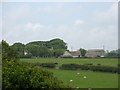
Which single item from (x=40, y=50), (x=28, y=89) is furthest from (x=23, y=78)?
(x=40, y=50)

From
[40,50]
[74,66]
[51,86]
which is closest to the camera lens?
[51,86]

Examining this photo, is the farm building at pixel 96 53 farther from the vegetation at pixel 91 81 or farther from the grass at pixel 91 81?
the grass at pixel 91 81

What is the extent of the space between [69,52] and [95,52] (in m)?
7.87

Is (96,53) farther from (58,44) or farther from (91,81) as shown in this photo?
(91,81)

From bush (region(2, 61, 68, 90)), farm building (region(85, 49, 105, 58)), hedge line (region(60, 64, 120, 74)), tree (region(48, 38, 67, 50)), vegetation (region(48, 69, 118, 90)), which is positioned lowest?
vegetation (region(48, 69, 118, 90))

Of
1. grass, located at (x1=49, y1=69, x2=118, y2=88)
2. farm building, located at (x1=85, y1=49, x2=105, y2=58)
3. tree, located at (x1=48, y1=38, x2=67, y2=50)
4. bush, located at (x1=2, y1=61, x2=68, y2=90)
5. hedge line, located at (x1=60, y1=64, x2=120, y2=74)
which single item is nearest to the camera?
bush, located at (x1=2, y1=61, x2=68, y2=90)

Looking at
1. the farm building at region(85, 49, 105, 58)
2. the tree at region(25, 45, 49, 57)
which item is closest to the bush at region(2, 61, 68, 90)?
the tree at region(25, 45, 49, 57)

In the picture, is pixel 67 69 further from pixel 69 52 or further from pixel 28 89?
pixel 69 52

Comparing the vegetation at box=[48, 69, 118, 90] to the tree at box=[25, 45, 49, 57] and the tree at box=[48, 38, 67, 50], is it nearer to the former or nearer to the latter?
the tree at box=[25, 45, 49, 57]

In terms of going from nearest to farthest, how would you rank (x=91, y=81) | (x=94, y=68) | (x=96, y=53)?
(x=91, y=81) < (x=94, y=68) < (x=96, y=53)

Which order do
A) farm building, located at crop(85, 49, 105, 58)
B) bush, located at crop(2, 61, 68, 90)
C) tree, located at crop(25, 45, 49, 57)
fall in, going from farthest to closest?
farm building, located at crop(85, 49, 105, 58) < tree, located at crop(25, 45, 49, 57) < bush, located at crop(2, 61, 68, 90)

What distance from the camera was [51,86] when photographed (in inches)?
109

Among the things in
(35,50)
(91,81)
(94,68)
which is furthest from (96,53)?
(91,81)

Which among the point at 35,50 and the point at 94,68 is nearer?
the point at 94,68
